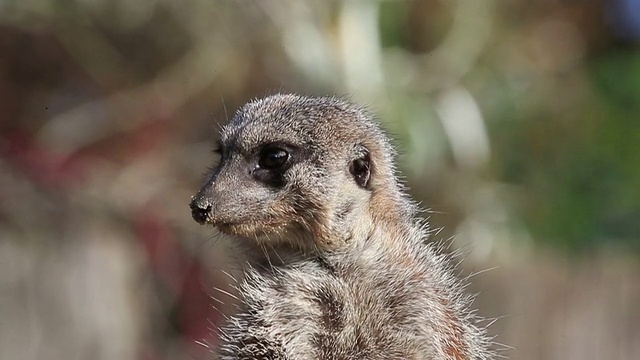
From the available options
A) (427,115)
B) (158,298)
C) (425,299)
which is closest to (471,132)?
(427,115)

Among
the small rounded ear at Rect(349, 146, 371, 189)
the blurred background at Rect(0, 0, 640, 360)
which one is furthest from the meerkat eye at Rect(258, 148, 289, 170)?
the blurred background at Rect(0, 0, 640, 360)

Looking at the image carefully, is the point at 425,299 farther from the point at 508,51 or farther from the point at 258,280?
the point at 508,51

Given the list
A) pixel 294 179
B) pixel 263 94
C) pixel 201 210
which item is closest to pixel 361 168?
pixel 294 179

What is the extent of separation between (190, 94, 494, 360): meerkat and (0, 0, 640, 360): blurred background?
1105mm

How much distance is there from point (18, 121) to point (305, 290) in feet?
11.1

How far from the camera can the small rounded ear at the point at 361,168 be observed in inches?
101

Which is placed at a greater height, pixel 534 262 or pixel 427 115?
pixel 427 115

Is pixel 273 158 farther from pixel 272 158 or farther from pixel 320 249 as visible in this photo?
pixel 320 249

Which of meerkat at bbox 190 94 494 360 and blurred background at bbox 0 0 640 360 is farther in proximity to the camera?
blurred background at bbox 0 0 640 360

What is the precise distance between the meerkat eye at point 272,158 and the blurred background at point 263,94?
3.98ft

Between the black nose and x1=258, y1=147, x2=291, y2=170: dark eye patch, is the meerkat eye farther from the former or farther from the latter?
the black nose

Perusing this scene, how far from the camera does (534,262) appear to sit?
494 cm

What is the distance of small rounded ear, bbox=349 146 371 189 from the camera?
8.40 feet

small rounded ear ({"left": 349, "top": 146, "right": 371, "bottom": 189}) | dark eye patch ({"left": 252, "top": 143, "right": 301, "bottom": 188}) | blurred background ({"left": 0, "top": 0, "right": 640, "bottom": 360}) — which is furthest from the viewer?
blurred background ({"left": 0, "top": 0, "right": 640, "bottom": 360})
